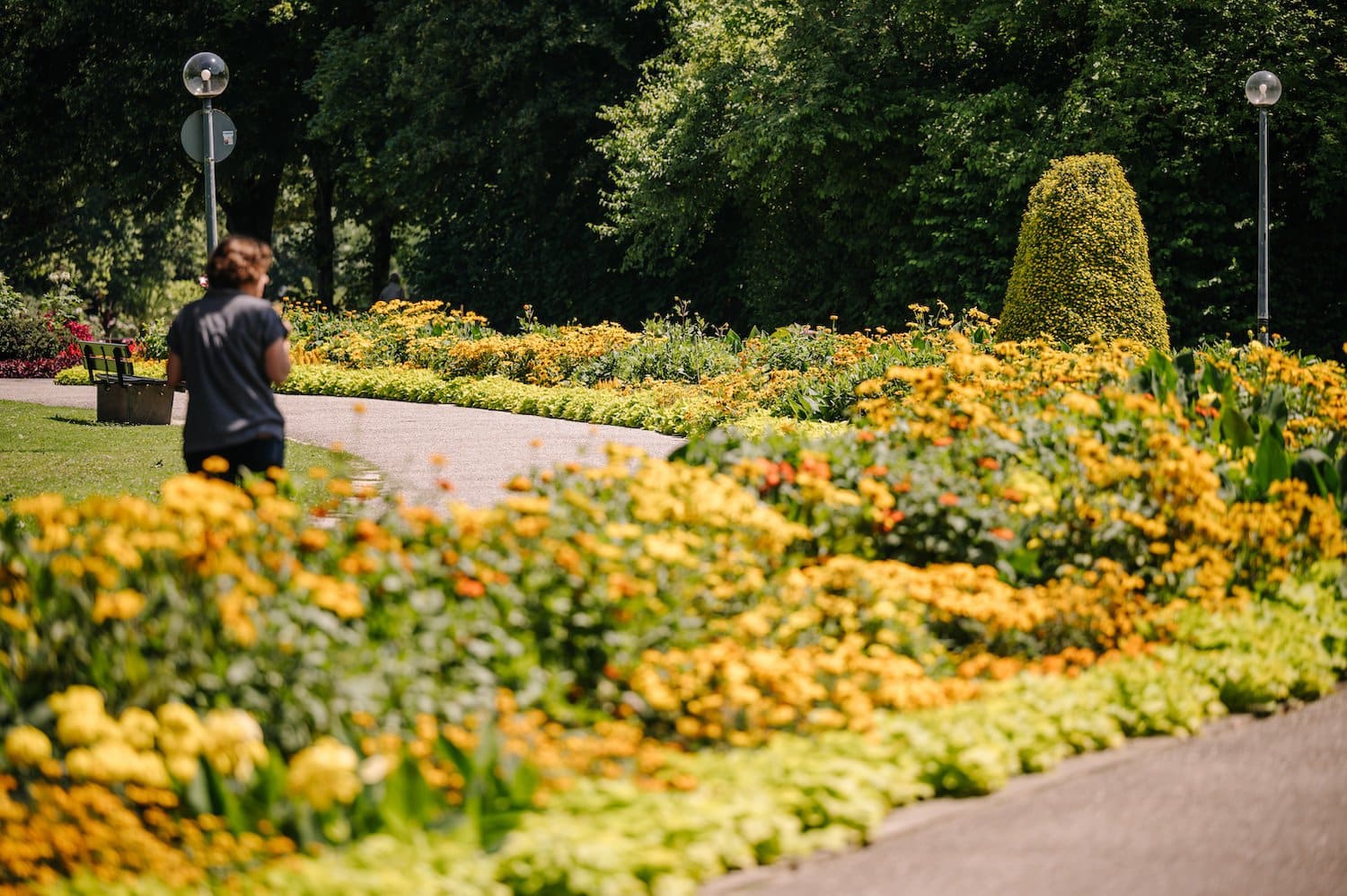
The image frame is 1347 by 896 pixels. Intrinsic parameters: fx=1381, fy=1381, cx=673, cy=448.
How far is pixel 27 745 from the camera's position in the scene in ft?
11.0

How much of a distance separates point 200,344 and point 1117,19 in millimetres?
16600

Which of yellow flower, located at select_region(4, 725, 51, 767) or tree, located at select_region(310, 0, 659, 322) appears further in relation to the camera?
tree, located at select_region(310, 0, 659, 322)

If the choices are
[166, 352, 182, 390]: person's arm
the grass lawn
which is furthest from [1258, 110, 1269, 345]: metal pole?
[166, 352, 182, 390]: person's arm

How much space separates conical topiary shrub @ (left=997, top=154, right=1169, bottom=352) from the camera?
1330cm

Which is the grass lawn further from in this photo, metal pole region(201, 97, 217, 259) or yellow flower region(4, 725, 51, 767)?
yellow flower region(4, 725, 51, 767)

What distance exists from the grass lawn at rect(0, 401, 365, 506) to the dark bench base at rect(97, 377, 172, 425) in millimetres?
220

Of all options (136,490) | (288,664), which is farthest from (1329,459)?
(136,490)

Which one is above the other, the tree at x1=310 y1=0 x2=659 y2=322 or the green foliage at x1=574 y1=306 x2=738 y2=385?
the tree at x1=310 y1=0 x2=659 y2=322

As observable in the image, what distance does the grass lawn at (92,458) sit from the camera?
1024cm

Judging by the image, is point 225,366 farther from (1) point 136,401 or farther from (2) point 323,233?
(2) point 323,233

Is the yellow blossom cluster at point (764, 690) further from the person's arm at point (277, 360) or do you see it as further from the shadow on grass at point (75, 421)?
the shadow on grass at point (75, 421)

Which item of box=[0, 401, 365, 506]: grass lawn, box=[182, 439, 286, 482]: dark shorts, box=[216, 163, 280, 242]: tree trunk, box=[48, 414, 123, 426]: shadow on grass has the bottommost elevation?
box=[0, 401, 365, 506]: grass lawn

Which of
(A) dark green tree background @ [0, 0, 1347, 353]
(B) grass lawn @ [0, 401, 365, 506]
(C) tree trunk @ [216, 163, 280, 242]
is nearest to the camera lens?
(B) grass lawn @ [0, 401, 365, 506]

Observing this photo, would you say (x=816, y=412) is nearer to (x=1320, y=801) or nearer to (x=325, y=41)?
(x=1320, y=801)
